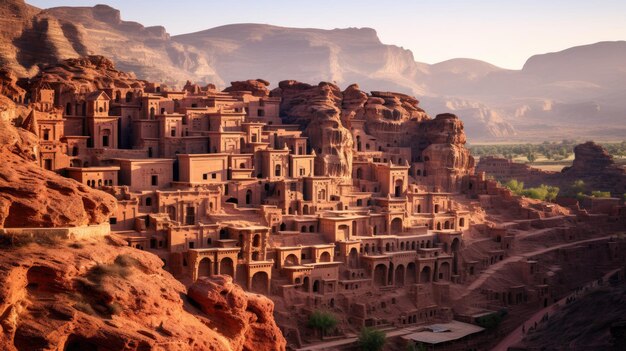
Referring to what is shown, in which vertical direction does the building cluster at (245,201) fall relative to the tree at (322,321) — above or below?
above

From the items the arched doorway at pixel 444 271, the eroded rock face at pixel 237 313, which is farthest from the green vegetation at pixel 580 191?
the eroded rock face at pixel 237 313

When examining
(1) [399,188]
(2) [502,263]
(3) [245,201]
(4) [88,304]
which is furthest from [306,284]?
(4) [88,304]

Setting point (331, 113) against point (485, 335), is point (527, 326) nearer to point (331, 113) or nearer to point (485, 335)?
point (485, 335)

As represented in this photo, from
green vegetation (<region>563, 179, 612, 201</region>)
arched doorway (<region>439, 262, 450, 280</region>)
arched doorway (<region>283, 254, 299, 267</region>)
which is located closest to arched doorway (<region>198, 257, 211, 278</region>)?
arched doorway (<region>283, 254, 299, 267</region>)

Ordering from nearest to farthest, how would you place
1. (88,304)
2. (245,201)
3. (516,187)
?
(88,304) < (245,201) < (516,187)

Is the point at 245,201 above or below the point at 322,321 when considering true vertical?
above

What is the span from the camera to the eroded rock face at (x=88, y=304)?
25.4 metres

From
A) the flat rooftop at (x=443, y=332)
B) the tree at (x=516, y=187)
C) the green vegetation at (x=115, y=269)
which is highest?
the green vegetation at (x=115, y=269)

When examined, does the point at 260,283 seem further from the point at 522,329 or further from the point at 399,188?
the point at 399,188

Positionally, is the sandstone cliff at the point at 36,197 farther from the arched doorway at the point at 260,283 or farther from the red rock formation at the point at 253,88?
the red rock formation at the point at 253,88

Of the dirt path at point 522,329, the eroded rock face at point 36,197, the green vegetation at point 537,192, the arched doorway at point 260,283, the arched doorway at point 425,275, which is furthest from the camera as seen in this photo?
the green vegetation at point 537,192

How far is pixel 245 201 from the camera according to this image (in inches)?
2128

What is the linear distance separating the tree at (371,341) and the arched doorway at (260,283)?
5783 millimetres

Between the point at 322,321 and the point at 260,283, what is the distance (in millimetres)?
4036
